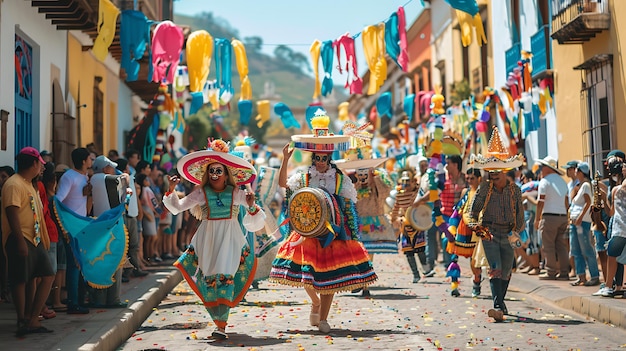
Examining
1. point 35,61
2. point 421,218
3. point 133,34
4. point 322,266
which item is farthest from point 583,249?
point 35,61

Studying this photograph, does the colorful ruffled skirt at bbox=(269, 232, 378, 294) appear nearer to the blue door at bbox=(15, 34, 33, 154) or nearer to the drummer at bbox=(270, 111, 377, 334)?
the drummer at bbox=(270, 111, 377, 334)

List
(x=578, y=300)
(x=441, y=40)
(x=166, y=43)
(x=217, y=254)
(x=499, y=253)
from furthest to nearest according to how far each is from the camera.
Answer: (x=441, y=40), (x=166, y=43), (x=578, y=300), (x=499, y=253), (x=217, y=254)

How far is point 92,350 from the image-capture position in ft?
26.6

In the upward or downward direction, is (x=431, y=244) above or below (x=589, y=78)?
below

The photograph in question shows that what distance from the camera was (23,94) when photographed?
15.5m

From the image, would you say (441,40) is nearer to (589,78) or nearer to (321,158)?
(589,78)

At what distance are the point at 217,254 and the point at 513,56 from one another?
1757 centimetres

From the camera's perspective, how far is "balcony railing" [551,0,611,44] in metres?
18.0

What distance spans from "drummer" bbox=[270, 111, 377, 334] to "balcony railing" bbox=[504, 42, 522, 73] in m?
15.5

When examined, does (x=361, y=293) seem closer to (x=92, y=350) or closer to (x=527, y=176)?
(x=527, y=176)

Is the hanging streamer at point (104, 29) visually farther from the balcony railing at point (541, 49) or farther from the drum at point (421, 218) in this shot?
the balcony railing at point (541, 49)

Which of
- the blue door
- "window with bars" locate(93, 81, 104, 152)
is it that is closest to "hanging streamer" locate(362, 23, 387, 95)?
the blue door

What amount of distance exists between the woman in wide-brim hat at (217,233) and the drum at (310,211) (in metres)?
0.47

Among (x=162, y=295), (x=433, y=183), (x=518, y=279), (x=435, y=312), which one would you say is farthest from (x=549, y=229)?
(x=162, y=295)
